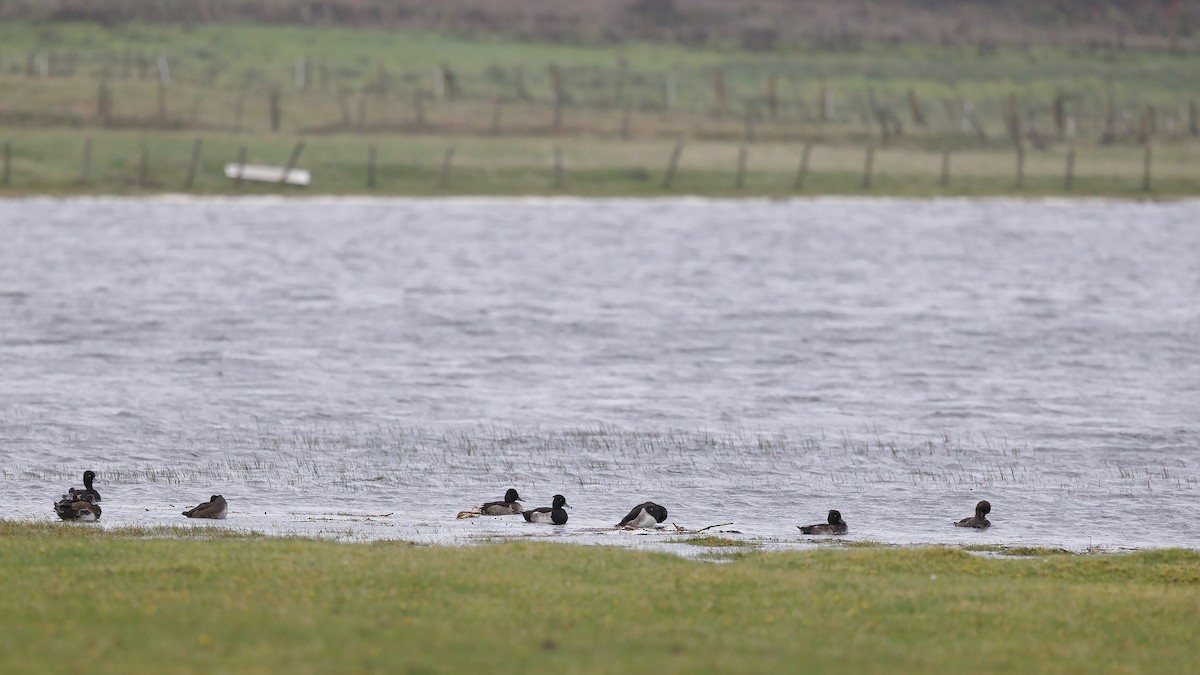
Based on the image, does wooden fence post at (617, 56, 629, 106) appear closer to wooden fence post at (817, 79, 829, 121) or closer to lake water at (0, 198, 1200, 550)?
wooden fence post at (817, 79, 829, 121)

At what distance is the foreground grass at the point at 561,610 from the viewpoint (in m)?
13.4

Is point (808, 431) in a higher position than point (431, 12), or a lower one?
lower

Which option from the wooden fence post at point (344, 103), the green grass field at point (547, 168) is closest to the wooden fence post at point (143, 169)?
the green grass field at point (547, 168)

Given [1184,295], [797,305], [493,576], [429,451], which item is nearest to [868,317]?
[797,305]

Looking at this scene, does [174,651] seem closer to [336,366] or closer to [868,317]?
[336,366]

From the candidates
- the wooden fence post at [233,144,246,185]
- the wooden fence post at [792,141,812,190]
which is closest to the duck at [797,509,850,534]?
A: the wooden fence post at [233,144,246,185]

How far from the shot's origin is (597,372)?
132 ft

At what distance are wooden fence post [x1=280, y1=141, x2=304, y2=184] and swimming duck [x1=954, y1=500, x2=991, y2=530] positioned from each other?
61.5m

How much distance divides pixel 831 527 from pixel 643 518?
254cm

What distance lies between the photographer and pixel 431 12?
160500 mm

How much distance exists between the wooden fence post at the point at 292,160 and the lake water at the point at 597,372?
1.69m

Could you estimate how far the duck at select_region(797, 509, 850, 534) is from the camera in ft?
73.0

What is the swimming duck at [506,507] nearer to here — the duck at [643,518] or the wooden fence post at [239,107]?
the duck at [643,518]

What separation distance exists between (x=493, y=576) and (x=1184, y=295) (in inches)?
1847
